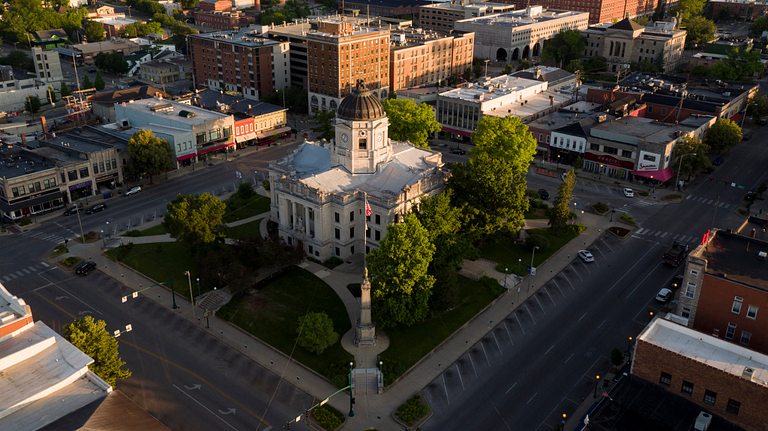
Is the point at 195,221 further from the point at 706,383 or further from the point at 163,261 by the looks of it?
the point at 706,383

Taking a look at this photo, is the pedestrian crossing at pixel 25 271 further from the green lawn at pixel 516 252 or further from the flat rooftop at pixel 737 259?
the flat rooftop at pixel 737 259

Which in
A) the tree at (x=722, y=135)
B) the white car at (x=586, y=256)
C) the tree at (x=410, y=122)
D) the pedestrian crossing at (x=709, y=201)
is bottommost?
the white car at (x=586, y=256)

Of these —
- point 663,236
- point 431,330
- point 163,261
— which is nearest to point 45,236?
point 163,261

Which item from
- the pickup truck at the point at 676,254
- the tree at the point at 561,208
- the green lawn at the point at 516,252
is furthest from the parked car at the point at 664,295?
the tree at the point at 561,208

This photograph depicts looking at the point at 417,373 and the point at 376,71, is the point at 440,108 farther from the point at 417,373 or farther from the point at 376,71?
the point at 417,373

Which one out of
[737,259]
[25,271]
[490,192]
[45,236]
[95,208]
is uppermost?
[490,192]

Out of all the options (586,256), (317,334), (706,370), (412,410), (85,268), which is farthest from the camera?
(586,256)
